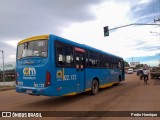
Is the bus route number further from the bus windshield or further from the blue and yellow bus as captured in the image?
the bus windshield

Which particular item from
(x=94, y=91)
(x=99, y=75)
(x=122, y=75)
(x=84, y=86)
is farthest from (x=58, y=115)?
(x=122, y=75)

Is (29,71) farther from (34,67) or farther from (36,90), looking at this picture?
(36,90)

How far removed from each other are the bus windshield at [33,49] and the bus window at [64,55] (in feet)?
1.89

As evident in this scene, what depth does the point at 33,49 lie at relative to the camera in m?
10.3

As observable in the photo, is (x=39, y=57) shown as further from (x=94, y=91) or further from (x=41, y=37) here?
(x=94, y=91)

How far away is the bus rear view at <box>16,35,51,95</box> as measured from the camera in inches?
378

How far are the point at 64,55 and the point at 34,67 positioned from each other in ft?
4.97

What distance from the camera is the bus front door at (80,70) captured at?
12.0 m

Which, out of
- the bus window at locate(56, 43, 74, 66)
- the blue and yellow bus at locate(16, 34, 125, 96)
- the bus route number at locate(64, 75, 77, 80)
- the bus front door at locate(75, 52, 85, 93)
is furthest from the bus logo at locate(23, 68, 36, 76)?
the bus front door at locate(75, 52, 85, 93)

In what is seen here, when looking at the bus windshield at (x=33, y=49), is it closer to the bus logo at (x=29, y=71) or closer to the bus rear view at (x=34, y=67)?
the bus rear view at (x=34, y=67)

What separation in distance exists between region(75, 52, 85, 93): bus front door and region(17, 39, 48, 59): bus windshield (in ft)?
8.04

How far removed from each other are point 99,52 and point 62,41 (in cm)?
587

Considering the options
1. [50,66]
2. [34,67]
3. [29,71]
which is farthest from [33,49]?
[50,66]

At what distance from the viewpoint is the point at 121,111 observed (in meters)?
9.00
